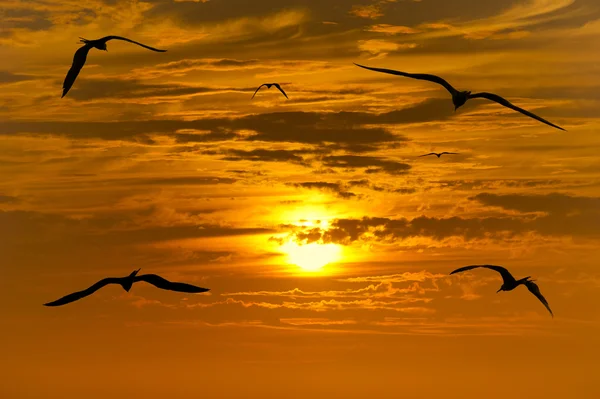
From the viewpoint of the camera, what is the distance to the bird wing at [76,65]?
1865 inches

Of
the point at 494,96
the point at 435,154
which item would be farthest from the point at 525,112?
the point at 435,154

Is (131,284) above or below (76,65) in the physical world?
below

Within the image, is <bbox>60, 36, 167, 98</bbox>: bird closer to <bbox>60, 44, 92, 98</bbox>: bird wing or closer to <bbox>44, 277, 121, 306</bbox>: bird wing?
<bbox>60, 44, 92, 98</bbox>: bird wing

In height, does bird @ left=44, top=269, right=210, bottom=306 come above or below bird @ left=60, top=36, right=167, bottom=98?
below

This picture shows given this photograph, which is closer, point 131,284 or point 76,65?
point 131,284

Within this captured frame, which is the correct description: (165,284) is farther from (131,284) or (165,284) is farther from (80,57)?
(80,57)

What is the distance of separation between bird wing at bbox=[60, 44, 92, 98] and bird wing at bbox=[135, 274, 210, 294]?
10.1 m

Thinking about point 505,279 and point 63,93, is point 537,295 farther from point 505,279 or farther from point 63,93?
point 63,93

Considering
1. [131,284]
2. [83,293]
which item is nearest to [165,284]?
[131,284]

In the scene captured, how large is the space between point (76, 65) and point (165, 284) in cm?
1217

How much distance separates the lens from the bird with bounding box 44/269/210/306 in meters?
42.1

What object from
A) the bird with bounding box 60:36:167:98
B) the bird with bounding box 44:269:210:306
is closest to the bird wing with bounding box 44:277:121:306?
the bird with bounding box 44:269:210:306

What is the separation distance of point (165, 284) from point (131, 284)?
136 centimetres

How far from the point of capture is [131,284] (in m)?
42.2
